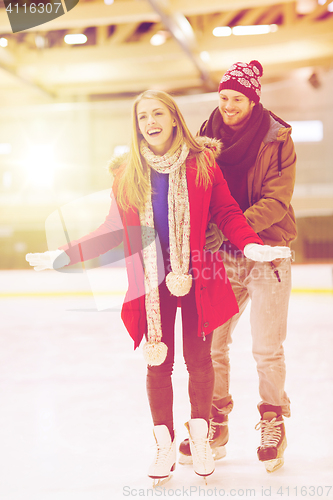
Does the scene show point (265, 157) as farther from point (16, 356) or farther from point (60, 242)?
point (16, 356)

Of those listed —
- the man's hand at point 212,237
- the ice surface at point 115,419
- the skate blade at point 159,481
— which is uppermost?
the man's hand at point 212,237

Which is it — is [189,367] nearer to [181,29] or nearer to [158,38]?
[181,29]

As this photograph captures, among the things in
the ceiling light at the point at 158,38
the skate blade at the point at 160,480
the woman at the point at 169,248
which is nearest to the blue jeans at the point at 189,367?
the woman at the point at 169,248

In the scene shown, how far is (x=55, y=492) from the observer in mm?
1321

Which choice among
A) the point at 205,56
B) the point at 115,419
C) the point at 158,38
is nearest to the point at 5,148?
the point at 158,38

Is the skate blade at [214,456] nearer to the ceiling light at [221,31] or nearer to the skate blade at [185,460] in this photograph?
the skate blade at [185,460]

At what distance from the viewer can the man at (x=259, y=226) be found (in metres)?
1.37

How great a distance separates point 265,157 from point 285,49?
683 centimetres

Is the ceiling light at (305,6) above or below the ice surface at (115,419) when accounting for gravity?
above

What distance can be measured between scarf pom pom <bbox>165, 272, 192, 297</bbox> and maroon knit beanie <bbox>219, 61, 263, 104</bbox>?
0.56 m

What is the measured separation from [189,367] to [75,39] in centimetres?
787

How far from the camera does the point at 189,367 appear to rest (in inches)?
52.5

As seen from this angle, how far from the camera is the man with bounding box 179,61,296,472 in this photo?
4.48 ft

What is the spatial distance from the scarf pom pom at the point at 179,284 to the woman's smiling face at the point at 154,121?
35 cm
